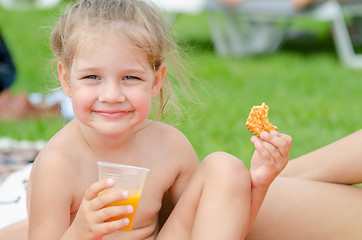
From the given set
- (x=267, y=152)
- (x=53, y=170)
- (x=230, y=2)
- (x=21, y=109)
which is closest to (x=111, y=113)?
(x=53, y=170)

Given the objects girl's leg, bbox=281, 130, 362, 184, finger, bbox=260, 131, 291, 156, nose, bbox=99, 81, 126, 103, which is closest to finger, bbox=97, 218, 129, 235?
nose, bbox=99, 81, 126, 103

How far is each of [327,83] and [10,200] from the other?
4418mm

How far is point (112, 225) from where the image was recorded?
156 centimetres

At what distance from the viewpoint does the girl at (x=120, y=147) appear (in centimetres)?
177

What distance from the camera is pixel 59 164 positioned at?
1.82 metres

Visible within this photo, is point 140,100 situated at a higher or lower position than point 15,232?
higher

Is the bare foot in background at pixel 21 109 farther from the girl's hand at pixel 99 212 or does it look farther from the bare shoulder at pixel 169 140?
the girl's hand at pixel 99 212

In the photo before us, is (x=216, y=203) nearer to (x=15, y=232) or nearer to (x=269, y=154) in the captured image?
(x=269, y=154)

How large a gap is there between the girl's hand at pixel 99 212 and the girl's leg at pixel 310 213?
0.72 meters

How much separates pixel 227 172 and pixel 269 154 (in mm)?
138

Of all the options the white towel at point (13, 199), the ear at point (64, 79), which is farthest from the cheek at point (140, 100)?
the white towel at point (13, 199)

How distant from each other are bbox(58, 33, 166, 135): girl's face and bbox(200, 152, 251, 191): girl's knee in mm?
265

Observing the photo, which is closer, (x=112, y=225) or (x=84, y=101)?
(x=112, y=225)

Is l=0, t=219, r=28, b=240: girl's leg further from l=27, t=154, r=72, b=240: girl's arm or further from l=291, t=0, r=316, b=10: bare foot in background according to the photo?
l=291, t=0, r=316, b=10: bare foot in background
